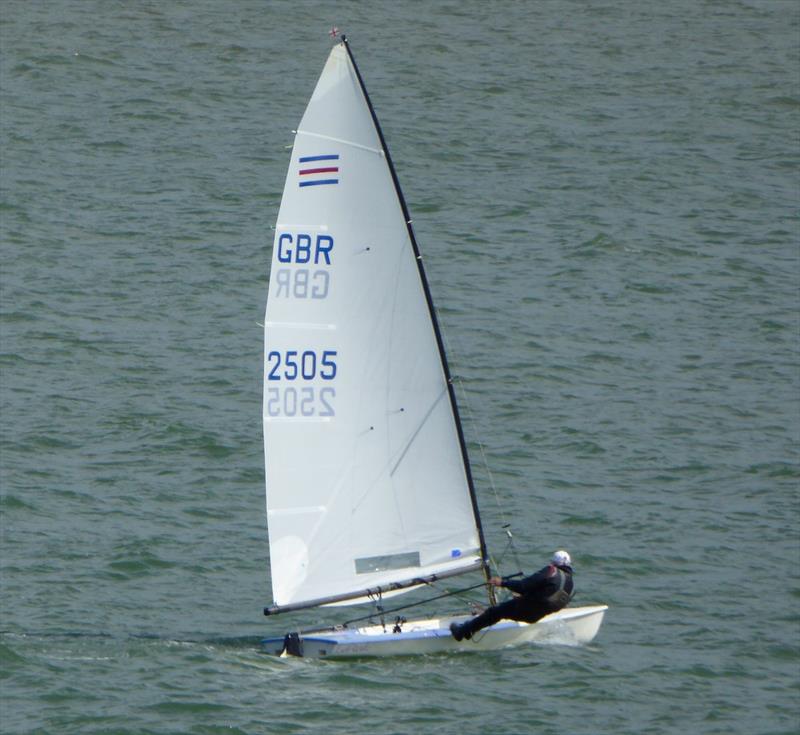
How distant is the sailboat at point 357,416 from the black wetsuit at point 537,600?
1.47 feet

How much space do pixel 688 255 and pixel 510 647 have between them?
1825 centimetres

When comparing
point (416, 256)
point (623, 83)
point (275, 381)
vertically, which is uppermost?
point (623, 83)

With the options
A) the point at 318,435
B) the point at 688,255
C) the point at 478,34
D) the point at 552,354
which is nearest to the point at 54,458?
the point at 318,435

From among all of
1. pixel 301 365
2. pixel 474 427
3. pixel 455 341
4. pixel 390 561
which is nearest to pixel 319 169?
pixel 301 365

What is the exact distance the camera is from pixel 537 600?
18078 millimetres

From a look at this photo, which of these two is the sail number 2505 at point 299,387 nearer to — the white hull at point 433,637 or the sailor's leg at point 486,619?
the white hull at point 433,637

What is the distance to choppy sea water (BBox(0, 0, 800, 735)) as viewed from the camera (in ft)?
60.1

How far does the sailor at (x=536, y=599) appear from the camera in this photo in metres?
17.9

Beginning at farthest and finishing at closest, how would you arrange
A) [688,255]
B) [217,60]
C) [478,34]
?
[478,34] < [217,60] < [688,255]

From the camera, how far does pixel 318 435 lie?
1845 centimetres

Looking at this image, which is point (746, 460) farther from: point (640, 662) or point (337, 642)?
point (337, 642)

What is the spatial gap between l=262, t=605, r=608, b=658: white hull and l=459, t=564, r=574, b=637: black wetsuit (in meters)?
0.41

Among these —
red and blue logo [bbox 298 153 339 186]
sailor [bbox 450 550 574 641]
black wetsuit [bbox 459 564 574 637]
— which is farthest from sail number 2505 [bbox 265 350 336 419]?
black wetsuit [bbox 459 564 574 637]

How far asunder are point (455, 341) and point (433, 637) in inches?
496
